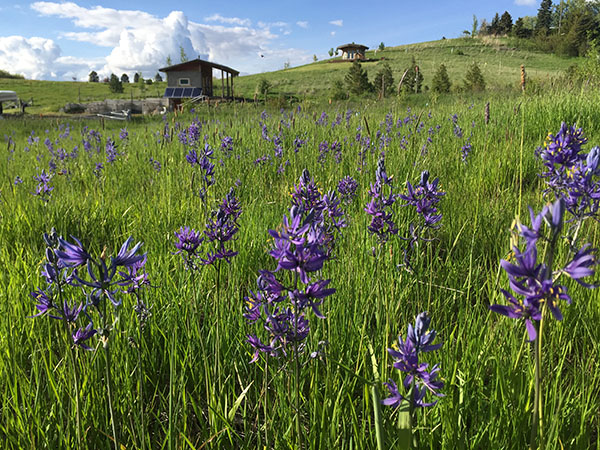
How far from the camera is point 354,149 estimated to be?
205 inches

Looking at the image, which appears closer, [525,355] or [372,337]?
[525,355]

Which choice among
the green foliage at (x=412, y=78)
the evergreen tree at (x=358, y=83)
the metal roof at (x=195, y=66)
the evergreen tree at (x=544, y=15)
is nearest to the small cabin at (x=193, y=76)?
the metal roof at (x=195, y=66)

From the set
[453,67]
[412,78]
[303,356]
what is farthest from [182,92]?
[303,356]

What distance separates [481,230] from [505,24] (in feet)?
359

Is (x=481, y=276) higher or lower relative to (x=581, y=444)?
higher

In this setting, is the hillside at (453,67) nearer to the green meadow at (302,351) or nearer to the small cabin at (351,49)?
the small cabin at (351,49)

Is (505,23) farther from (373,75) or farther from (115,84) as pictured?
(115,84)

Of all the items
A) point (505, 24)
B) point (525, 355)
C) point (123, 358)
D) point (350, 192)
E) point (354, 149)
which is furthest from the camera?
point (505, 24)

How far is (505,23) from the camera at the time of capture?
8994 centimetres

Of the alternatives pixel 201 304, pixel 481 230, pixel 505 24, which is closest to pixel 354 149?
pixel 481 230

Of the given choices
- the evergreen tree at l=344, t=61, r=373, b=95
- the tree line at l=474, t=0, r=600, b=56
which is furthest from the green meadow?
the tree line at l=474, t=0, r=600, b=56

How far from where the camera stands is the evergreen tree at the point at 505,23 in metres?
87.2

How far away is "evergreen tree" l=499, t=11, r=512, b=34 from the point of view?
87.2m

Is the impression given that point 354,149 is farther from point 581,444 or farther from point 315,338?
point 581,444
